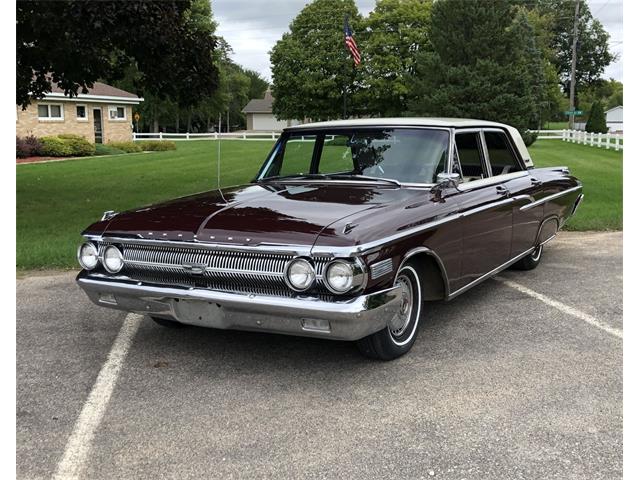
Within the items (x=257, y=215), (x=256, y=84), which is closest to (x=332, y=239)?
(x=257, y=215)

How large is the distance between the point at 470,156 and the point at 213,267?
8.63 feet

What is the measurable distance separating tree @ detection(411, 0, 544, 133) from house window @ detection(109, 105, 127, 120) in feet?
59.6

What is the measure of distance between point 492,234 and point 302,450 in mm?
2922

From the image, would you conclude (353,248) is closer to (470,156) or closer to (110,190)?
(470,156)

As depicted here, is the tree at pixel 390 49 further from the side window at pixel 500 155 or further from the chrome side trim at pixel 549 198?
the side window at pixel 500 155

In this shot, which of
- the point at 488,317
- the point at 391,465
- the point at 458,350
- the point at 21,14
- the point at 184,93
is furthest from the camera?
the point at 184,93

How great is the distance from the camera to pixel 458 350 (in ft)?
15.6

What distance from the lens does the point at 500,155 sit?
644cm

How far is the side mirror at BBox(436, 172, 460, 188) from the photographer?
5.06 meters

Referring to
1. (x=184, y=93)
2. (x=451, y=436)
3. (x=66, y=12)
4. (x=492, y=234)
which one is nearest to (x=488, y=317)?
(x=492, y=234)

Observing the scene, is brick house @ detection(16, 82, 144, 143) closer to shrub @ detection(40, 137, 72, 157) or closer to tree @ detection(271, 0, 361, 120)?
shrub @ detection(40, 137, 72, 157)

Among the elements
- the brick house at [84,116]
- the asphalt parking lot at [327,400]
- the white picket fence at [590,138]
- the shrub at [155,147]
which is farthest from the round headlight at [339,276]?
the shrub at [155,147]

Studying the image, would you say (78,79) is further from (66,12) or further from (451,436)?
(451,436)

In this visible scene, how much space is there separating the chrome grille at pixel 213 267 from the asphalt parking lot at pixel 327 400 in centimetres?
60
